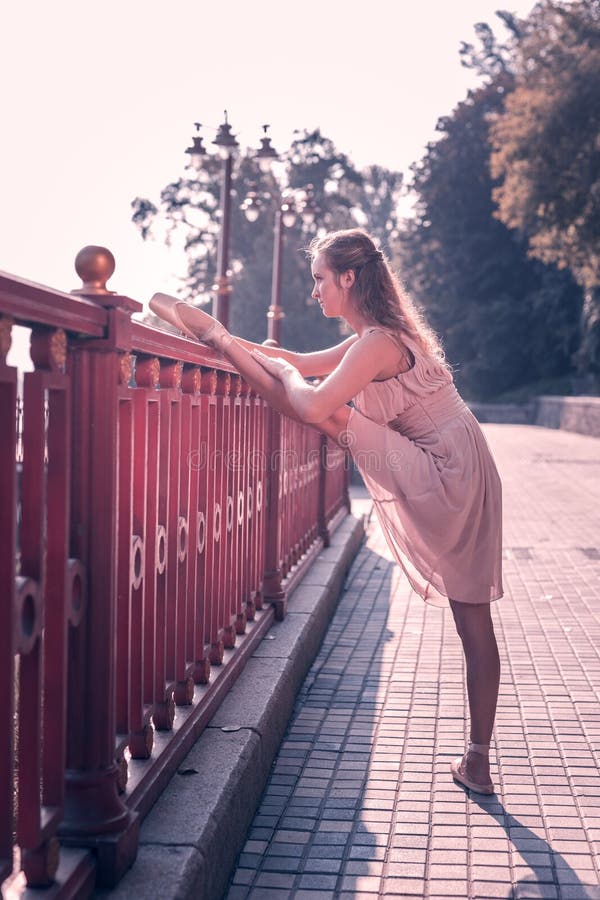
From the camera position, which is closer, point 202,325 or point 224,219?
point 202,325

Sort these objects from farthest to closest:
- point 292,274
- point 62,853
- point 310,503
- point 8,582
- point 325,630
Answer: point 292,274 → point 310,503 → point 325,630 → point 62,853 → point 8,582

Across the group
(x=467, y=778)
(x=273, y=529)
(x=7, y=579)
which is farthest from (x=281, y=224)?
(x=7, y=579)

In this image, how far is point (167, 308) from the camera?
367cm

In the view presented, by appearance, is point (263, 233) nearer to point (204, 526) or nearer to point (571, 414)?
point (571, 414)

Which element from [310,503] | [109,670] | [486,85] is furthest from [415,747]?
[486,85]

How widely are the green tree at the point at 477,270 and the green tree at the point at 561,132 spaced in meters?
25.2

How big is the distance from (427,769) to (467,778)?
237mm

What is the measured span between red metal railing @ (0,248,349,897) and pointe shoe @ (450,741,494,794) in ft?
2.76

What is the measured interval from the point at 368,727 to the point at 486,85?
59.3 metres

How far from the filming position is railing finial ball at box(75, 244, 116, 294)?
2492 millimetres

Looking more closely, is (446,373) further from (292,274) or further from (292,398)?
(292,274)

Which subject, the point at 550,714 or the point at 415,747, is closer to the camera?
the point at 415,747

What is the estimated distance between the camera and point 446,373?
399cm

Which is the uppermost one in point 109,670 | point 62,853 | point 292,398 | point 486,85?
point 486,85
